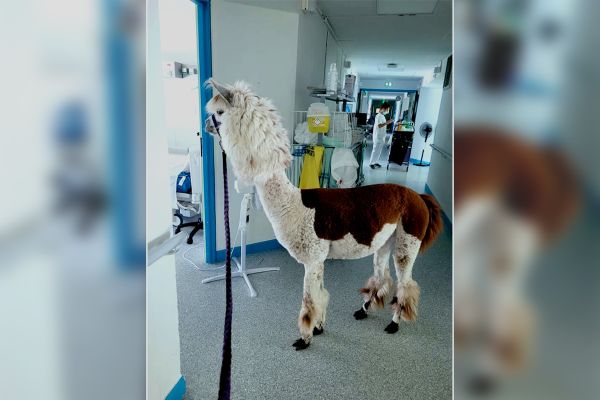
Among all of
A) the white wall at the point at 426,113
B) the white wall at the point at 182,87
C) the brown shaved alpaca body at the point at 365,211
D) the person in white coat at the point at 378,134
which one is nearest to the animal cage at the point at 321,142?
the white wall at the point at 182,87

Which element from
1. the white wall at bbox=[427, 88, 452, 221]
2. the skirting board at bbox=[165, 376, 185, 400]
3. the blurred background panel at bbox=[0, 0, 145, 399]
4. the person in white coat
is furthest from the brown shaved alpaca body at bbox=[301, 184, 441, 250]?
the person in white coat

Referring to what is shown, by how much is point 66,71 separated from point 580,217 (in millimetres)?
520

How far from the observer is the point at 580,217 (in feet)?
0.76

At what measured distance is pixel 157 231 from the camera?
0.64 m

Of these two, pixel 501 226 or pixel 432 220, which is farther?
pixel 432 220

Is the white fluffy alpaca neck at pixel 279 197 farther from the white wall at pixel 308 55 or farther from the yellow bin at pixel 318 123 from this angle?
the white wall at pixel 308 55

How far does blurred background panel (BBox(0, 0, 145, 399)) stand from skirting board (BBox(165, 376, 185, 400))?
90 centimetres

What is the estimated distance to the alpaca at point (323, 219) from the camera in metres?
1.15

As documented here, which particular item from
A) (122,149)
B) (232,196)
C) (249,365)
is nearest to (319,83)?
(232,196)

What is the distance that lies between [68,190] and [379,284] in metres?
1.67

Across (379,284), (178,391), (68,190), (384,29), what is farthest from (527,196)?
(384,29)

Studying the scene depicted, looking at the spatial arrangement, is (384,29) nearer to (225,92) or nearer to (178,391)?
(225,92)

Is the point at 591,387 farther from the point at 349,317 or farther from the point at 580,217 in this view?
the point at 349,317

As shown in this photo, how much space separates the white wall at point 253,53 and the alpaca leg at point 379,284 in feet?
3.91
